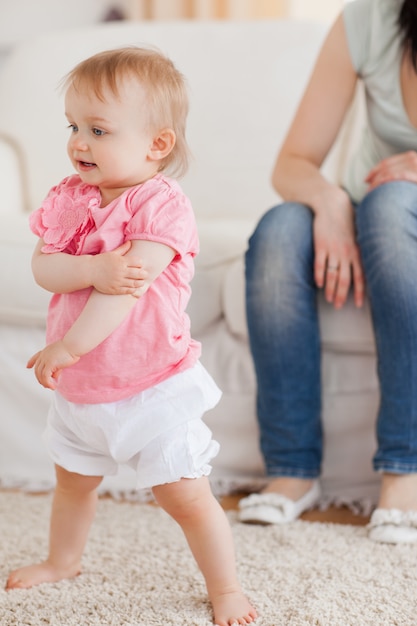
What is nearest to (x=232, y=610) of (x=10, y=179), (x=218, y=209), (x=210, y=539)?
(x=210, y=539)

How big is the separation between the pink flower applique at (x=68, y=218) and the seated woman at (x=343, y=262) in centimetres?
44

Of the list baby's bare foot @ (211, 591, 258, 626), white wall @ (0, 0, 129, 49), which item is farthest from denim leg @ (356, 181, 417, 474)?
white wall @ (0, 0, 129, 49)

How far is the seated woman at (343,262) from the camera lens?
4.06 feet

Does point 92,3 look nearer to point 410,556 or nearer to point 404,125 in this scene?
point 404,125

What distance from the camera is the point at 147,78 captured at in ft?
2.90

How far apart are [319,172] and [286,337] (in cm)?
Result: 30

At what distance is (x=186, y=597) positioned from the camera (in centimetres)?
104

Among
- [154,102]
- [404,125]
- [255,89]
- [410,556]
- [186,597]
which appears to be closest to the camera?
[154,102]

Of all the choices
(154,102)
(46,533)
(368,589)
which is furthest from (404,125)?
(46,533)

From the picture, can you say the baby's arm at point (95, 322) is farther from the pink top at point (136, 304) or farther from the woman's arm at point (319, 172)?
the woman's arm at point (319, 172)

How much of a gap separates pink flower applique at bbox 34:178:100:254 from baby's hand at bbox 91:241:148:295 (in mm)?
61

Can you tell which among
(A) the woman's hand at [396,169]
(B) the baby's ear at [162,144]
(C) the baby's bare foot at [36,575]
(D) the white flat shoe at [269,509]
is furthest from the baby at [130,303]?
(A) the woman's hand at [396,169]

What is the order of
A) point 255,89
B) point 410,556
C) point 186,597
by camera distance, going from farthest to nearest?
1. point 255,89
2. point 410,556
3. point 186,597

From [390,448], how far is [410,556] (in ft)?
0.56
